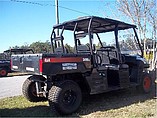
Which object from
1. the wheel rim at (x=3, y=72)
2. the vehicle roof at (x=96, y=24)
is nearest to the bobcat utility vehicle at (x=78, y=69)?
the vehicle roof at (x=96, y=24)

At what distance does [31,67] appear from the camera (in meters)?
5.49

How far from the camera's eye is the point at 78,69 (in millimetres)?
5656

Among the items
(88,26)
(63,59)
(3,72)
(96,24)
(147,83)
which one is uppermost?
(96,24)

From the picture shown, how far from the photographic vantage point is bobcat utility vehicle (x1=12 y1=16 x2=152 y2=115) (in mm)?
5305

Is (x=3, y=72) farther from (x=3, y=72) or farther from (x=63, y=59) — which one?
(x=63, y=59)

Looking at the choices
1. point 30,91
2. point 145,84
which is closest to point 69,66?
point 30,91

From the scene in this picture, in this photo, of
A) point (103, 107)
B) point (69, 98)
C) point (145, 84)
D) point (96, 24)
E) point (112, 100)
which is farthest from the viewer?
point (145, 84)

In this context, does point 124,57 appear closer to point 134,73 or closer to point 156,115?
point 134,73

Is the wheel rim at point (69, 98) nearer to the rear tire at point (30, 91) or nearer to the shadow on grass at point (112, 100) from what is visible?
the shadow on grass at point (112, 100)

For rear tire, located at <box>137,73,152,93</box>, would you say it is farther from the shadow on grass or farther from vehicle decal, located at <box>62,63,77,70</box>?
vehicle decal, located at <box>62,63,77,70</box>

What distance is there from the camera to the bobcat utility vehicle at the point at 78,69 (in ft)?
17.4

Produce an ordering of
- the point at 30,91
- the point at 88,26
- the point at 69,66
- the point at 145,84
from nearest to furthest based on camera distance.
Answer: the point at 69,66 → the point at 88,26 → the point at 30,91 → the point at 145,84

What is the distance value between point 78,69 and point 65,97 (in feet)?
2.35

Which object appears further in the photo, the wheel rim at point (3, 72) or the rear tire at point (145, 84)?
the wheel rim at point (3, 72)
